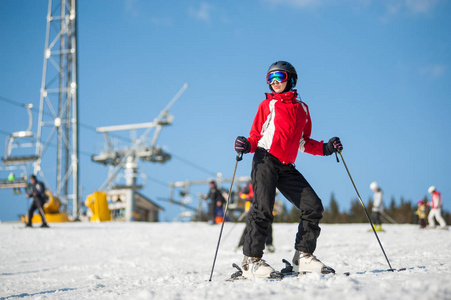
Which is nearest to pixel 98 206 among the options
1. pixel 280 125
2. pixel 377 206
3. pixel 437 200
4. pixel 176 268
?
pixel 377 206

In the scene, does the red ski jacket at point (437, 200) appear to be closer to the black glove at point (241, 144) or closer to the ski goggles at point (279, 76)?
the ski goggles at point (279, 76)

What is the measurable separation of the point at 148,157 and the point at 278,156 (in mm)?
42972

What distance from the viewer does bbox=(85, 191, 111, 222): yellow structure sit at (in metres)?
24.0

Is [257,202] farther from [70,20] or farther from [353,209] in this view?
[353,209]

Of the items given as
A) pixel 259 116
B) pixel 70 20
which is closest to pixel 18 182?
pixel 70 20

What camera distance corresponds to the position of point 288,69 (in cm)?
402

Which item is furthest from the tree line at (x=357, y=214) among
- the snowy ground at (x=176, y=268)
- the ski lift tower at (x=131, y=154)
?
the snowy ground at (x=176, y=268)

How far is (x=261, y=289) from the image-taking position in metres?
2.75

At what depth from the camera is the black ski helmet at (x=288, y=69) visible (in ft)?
13.2

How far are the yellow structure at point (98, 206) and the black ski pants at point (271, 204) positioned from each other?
2143 cm

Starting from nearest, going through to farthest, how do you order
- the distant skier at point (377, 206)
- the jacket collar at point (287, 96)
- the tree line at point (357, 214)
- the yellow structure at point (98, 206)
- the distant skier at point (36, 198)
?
the jacket collar at point (287, 96)
the distant skier at point (377, 206)
the distant skier at point (36, 198)
the yellow structure at point (98, 206)
the tree line at point (357, 214)

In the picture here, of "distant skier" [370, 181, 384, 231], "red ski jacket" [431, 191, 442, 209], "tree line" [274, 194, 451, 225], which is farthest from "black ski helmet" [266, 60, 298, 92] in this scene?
"tree line" [274, 194, 451, 225]

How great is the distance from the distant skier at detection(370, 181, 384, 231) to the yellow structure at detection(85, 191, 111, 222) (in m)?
14.7

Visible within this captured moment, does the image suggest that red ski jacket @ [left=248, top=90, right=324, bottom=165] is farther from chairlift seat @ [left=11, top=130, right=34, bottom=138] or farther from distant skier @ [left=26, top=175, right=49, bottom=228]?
chairlift seat @ [left=11, top=130, right=34, bottom=138]
